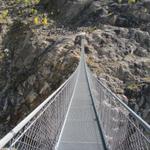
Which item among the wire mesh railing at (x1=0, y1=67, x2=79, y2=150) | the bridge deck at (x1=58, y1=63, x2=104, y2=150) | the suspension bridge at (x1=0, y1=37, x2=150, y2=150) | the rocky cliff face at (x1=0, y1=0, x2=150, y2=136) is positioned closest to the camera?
the wire mesh railing at (x1=0, y1=67, x2=79, y2=150)

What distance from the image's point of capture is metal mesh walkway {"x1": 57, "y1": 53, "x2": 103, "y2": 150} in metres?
9.77

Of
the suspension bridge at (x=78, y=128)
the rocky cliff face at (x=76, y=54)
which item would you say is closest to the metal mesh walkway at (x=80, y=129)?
the suspension bridge at (x=78, y=128)

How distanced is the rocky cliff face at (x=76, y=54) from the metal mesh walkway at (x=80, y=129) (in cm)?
878

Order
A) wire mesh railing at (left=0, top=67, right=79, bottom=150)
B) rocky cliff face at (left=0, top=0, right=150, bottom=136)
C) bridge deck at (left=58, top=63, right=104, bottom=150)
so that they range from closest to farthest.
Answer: wire mesh railing at (left=0, top=67, right=79, bottom=150), bridge deck at (left=58, top=63, right=104, bottom=150), rocky cliff face at (left=0, top=0, right=150, bottom=136)

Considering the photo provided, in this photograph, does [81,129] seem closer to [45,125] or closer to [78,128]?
Answer: [78,128]

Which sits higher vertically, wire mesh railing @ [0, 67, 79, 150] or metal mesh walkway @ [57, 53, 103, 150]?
wire mesh railing @ [0, 67, 79, 150]

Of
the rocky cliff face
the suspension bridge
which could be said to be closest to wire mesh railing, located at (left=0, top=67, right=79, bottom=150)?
the suspension bridge

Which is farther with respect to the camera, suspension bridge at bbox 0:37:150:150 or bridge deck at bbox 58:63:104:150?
bridge deck at bbox 58:63:104:150

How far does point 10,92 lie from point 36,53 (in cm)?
399

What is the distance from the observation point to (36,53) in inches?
1297

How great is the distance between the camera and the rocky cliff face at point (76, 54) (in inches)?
1070

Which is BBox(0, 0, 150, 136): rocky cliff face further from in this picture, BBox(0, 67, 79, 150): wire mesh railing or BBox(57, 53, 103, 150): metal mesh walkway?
BBox(0, 67, 79, 150): wire mesh railing

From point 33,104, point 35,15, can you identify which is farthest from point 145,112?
point 35,15

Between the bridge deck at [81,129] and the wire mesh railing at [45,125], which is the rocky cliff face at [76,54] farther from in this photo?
the wire mesh railing at [45,125]
